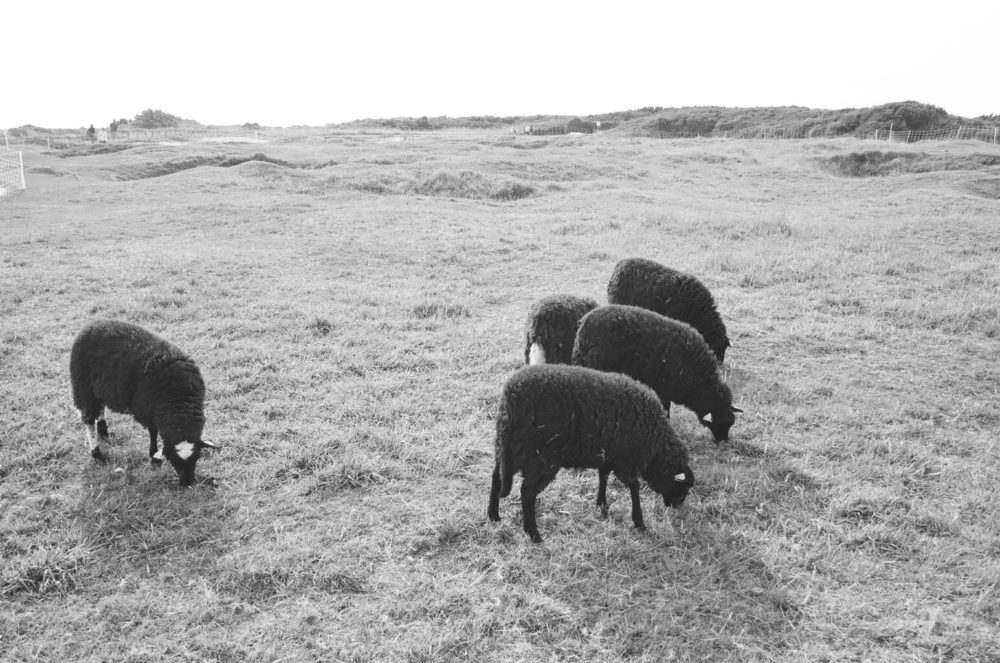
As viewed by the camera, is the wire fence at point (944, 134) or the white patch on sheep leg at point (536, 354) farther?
the wire fence at point (944, 134)

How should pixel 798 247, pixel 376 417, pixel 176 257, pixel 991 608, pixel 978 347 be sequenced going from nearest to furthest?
1. pixel 991 608
2. pixel 376 417
3. pixel 978 347
4. pixel 176 257
5. pixel 798 247

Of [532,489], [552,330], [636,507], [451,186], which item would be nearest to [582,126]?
[451,186]

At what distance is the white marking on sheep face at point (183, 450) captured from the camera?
570 cm

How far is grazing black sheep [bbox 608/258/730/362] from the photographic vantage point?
346 inches

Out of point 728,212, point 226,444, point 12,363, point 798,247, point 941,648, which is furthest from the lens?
point 728,212

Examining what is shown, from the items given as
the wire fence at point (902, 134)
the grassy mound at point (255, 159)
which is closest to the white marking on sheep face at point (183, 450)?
the grassy mound at point (255, 159)

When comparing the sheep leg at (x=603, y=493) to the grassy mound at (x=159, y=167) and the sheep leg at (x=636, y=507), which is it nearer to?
the sheep leg at (x=636, y=507)

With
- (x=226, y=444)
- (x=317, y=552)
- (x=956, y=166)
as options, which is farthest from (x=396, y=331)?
(x=956, y=166)

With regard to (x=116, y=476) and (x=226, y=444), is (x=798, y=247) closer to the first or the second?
(x=226, y=444)

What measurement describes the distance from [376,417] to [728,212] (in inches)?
663

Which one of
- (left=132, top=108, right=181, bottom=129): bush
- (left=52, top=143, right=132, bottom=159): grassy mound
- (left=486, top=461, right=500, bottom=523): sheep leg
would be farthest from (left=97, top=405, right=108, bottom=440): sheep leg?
(left=132, top=108, right=181, bottom=129): bush

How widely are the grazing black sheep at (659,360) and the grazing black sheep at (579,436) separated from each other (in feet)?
4.02

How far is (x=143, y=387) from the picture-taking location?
19.9ft

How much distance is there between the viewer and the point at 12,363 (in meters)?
8.24
